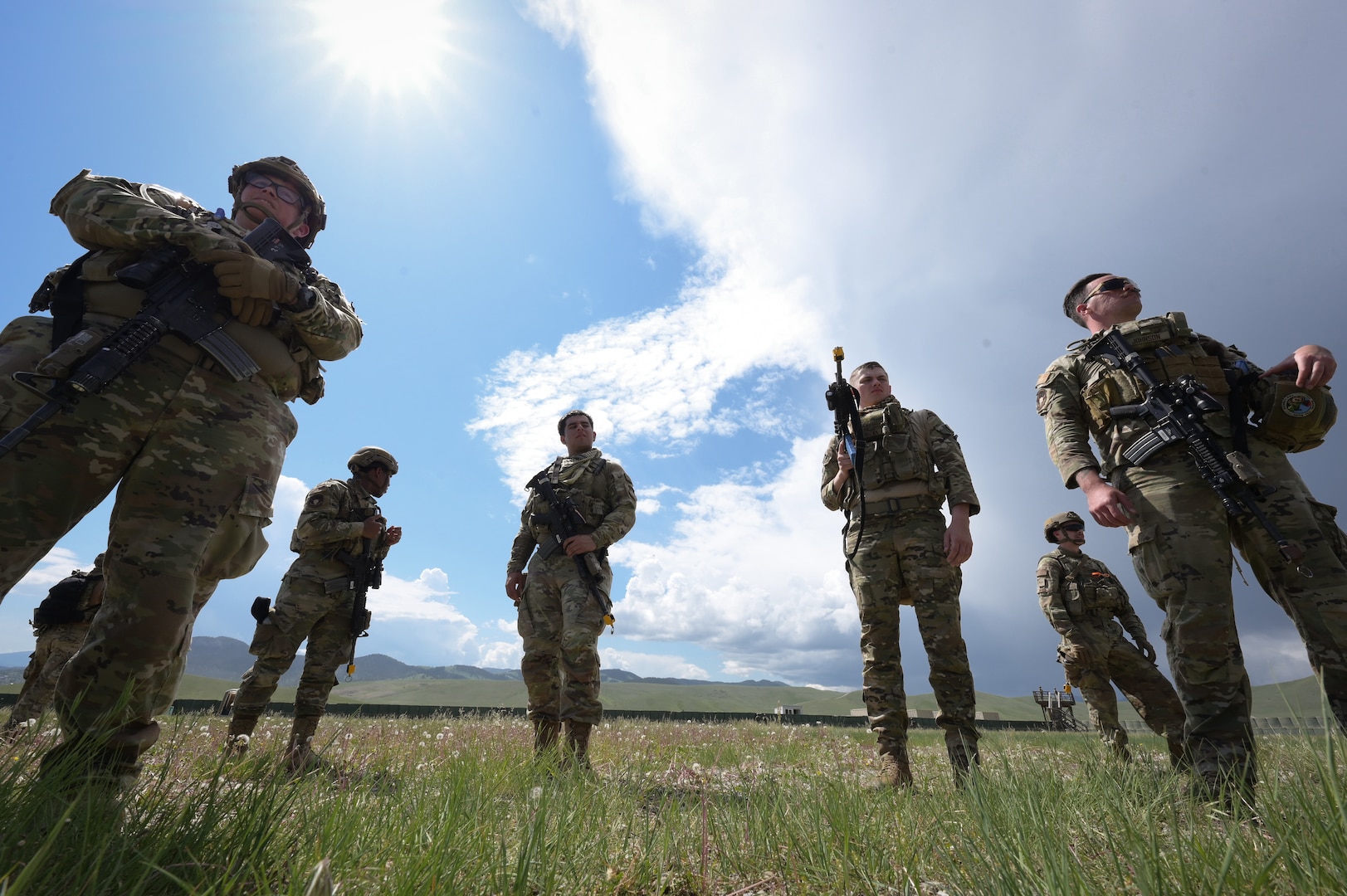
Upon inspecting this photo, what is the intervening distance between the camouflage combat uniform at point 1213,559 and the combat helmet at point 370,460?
6.38m

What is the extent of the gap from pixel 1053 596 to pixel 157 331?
9220 millimetres

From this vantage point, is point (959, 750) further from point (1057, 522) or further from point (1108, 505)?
point (1057, 522)

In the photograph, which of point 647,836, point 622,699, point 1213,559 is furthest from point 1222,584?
point 622,699

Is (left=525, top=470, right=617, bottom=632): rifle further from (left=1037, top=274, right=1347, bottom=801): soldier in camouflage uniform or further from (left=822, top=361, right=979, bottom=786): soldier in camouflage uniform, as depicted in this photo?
(left=1037, top=274, right=1347, bottom=801): soldier in camouflage uniform

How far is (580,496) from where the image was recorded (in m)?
5.89

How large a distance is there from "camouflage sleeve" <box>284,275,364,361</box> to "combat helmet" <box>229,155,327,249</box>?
0.41m

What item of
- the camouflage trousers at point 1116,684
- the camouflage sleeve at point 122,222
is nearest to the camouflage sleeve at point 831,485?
the camouflage sleeve at point 122,222

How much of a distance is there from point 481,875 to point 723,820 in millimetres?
962

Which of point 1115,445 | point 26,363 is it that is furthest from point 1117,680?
point 26,363

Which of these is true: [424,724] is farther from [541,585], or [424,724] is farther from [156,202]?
[156,202]

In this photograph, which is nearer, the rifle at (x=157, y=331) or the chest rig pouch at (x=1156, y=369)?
the rifle at (x=157, y=331)

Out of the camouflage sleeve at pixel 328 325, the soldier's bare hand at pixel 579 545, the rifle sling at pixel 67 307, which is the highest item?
the camouflage sleeve at pixel 328 325

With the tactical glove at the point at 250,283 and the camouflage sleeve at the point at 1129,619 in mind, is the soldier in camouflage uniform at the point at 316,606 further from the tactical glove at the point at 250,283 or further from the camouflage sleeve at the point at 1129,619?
the camouflage sleeve at the point at 1129,619

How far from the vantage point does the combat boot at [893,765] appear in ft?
12.7
